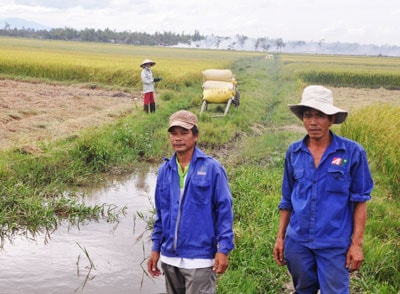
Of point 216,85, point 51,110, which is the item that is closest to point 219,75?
point 216,85

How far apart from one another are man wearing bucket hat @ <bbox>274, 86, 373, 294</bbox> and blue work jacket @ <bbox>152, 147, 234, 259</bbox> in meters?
0.41

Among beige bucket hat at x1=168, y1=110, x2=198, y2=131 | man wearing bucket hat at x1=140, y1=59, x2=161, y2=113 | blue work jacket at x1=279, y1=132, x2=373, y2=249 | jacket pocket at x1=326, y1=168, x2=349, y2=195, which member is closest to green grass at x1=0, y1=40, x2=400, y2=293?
man wearing bucket hat at x1=140, y1=59, x2=161, y2=113

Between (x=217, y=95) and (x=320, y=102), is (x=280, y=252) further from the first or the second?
(x=217, y=95)

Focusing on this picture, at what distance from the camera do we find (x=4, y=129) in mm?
9727

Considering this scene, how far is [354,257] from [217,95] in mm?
10624

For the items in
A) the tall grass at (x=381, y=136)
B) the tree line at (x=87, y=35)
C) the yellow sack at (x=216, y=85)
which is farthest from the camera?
the tree line at (x=87, y=35)

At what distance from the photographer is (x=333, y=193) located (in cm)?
259

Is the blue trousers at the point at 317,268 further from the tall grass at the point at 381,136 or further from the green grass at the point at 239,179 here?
the tall grass at the point at 381,136

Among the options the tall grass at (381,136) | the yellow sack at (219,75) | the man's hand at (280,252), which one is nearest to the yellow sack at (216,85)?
the yellow sack at (219,75)

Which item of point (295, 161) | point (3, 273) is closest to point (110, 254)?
point (3, 273)

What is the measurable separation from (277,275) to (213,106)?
36.6 feet

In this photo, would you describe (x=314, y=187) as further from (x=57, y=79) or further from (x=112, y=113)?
(x=57, y=79)

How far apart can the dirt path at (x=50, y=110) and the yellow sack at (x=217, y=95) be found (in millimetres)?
2127

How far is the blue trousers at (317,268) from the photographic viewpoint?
2602 mm
